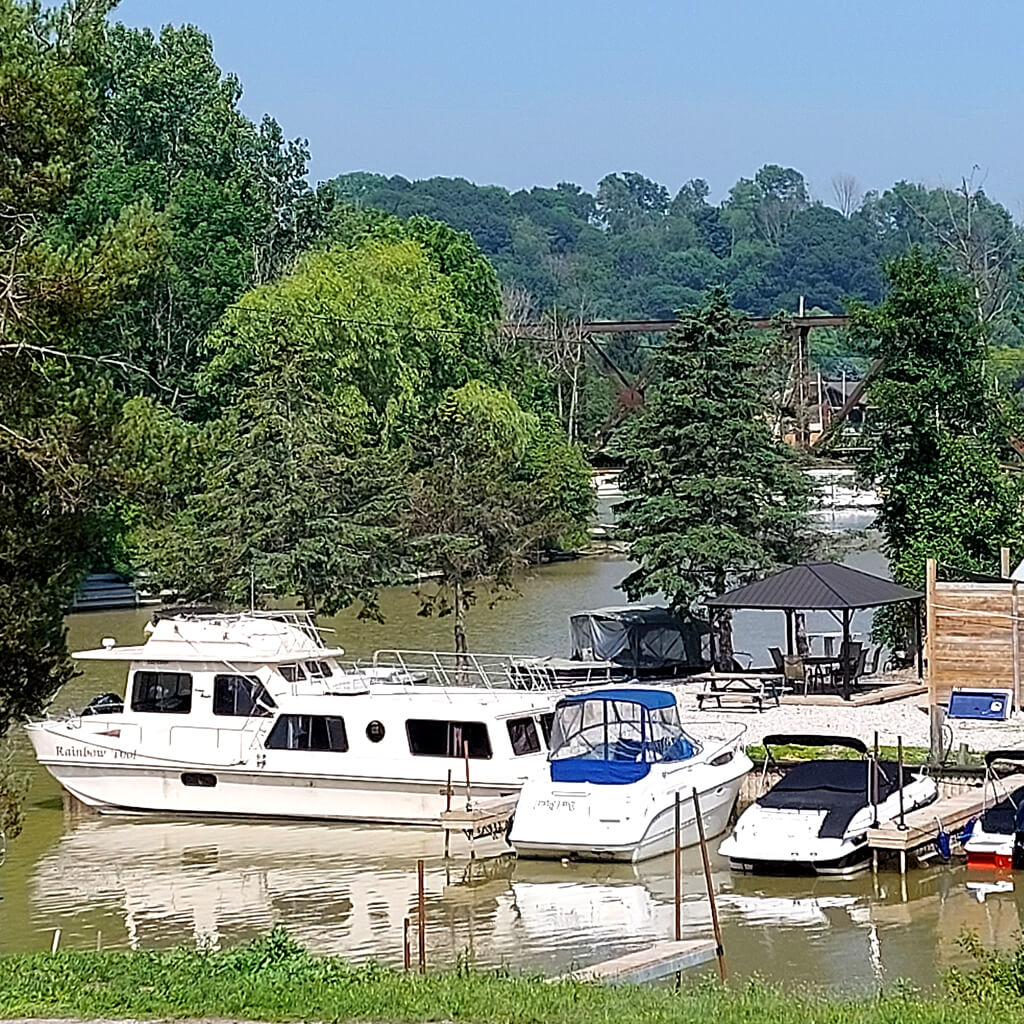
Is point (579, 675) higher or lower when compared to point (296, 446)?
lower

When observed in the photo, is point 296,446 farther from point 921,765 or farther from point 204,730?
point 921,765

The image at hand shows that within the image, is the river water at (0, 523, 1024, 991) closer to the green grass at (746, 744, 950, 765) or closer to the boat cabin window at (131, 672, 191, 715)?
the boat cabin window at (131, 672, 191, 715)

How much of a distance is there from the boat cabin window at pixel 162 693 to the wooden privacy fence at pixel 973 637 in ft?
33.6

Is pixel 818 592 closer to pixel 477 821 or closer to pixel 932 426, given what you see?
pixel 932 426

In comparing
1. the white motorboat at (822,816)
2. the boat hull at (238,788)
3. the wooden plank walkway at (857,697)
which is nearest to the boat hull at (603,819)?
the white motorboat at (822,816)

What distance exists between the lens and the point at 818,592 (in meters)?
29.0

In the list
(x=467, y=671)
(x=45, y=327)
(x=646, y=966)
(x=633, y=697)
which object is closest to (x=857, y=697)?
(x=467, y=671)

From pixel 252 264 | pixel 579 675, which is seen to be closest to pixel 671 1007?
pixel 579 675

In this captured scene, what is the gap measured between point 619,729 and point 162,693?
707cm

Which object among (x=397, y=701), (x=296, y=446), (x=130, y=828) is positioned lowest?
(x=130, y=828)

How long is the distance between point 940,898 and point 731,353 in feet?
51.5

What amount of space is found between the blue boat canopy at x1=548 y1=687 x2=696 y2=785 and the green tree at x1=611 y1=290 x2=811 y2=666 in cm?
948

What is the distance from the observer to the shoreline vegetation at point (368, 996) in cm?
1055

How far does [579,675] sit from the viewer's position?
3222cm
